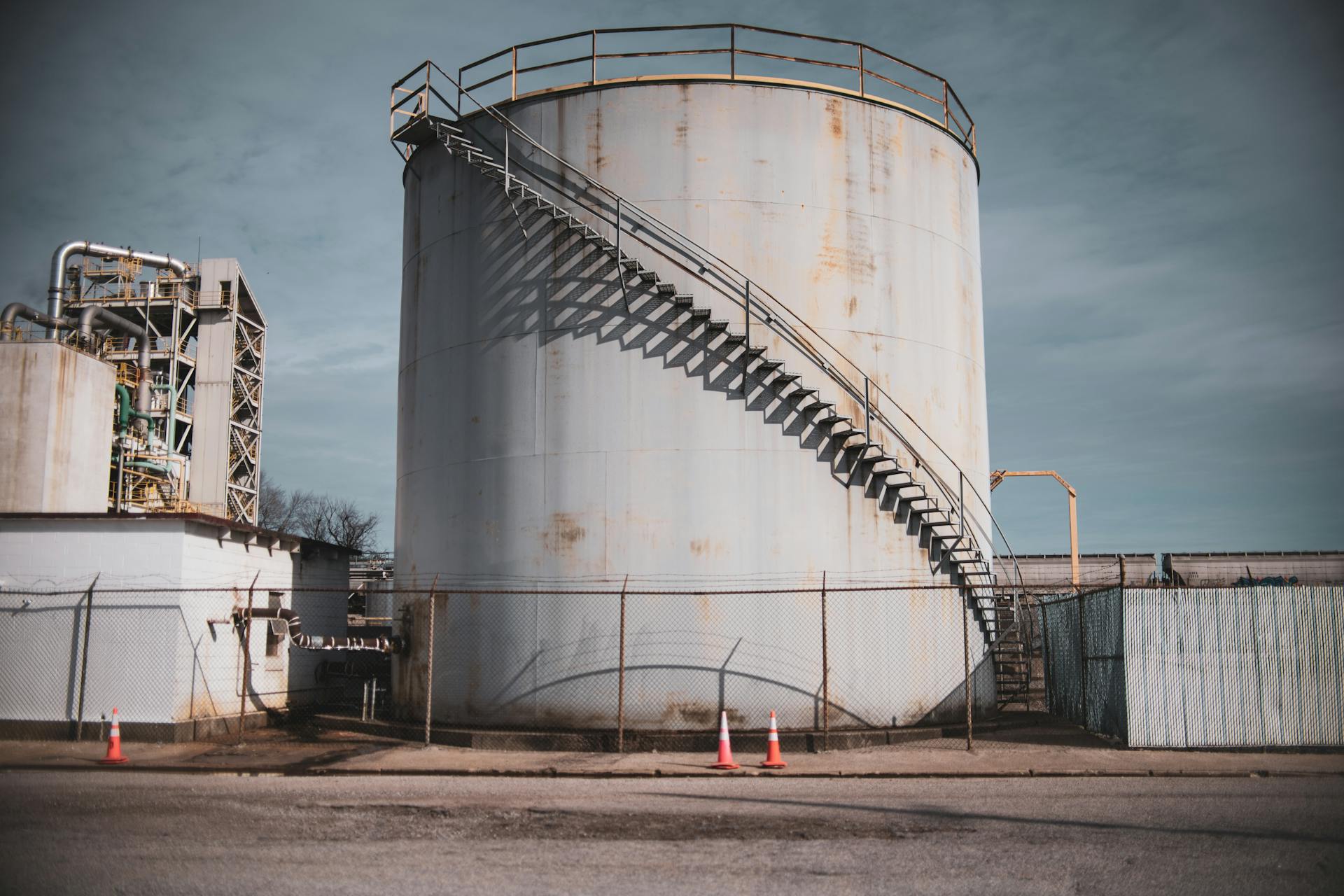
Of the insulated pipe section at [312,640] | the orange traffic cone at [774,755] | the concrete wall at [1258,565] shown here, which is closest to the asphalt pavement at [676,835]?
the orange traffic cone at [774,755]

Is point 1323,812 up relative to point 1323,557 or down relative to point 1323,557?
down

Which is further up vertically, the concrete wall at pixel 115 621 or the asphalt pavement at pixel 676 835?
the concrete wall at pixel 115 621

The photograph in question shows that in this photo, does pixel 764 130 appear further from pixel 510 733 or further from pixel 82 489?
pixel 82 489

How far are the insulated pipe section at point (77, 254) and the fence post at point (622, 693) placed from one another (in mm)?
28378

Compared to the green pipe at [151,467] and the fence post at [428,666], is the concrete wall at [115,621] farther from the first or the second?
the green pipe at [151,467]

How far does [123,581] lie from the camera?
61.1 ft

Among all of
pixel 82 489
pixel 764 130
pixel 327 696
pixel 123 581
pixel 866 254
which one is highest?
pixel 764 130

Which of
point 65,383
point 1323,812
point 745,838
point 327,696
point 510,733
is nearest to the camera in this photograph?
point 745,838

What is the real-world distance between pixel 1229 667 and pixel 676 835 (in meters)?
10.5

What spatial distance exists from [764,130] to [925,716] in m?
10.1

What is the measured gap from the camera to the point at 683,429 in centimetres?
1778

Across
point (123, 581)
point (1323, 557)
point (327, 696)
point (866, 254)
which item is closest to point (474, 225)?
point (866, 254)

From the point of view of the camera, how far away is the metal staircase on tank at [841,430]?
Result: 17.8 m

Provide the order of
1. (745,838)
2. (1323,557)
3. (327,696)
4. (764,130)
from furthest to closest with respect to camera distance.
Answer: (1323,557) → (327,696) → (764,130) → (745,838)
